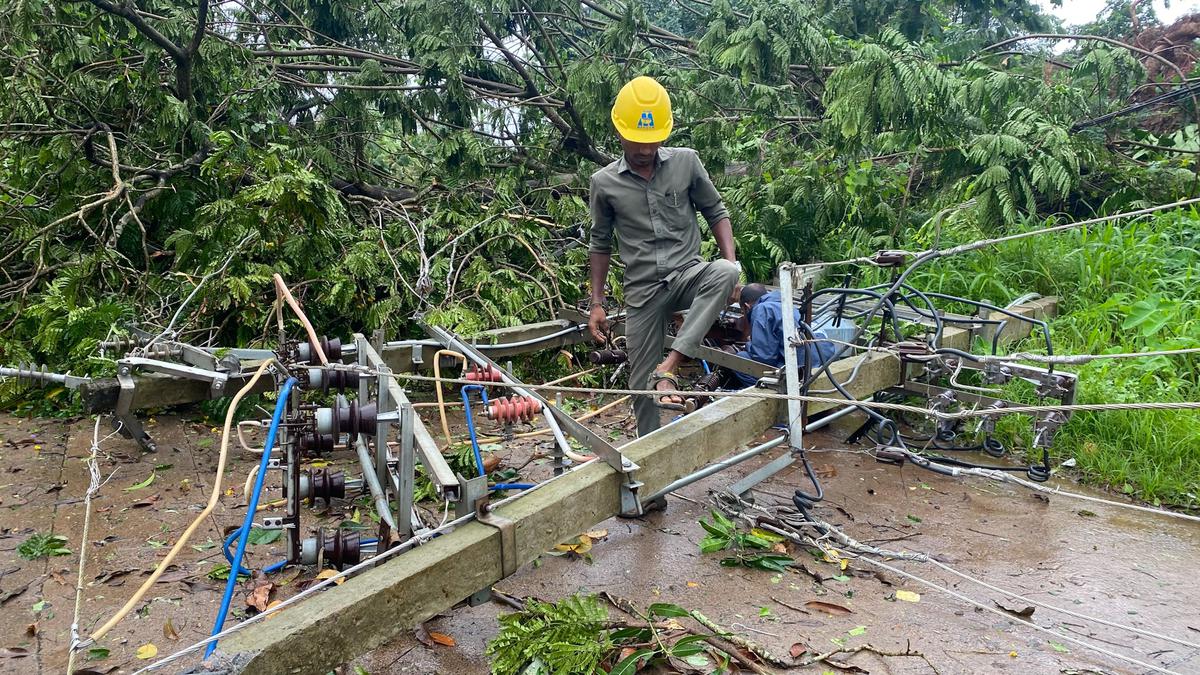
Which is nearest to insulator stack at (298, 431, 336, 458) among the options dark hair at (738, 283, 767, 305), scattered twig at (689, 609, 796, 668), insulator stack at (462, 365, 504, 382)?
insulator stack at (462, 365, 504, 382)

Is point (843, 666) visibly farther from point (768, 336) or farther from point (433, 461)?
point (768, 336)

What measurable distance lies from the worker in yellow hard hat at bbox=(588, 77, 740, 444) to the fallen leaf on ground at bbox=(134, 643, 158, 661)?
2.27 m

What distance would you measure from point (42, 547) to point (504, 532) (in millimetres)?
2218

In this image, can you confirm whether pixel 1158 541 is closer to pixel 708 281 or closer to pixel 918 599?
pixel 918 599

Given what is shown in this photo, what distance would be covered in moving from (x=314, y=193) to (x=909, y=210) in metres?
4.75

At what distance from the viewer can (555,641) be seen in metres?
2.71

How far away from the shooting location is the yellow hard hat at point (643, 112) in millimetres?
4242

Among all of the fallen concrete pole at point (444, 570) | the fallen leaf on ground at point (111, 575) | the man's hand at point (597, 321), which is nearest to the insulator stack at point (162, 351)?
the fallen leaf on ground at point (111, 575)

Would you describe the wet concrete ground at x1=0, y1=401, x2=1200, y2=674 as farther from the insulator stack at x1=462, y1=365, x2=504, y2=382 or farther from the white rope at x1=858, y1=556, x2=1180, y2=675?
the insulator stack at x1=462, y1=365, x2=504, y2=382

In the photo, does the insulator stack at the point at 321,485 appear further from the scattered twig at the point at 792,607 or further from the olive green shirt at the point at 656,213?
the olive green shirt at the point at 656,213

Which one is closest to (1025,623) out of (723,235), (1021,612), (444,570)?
(1021,612)

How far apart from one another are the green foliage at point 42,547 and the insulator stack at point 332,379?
4.71ft

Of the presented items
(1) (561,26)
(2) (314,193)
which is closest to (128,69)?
(2) (314,193)

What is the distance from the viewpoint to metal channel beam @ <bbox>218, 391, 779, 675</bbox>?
216cm
